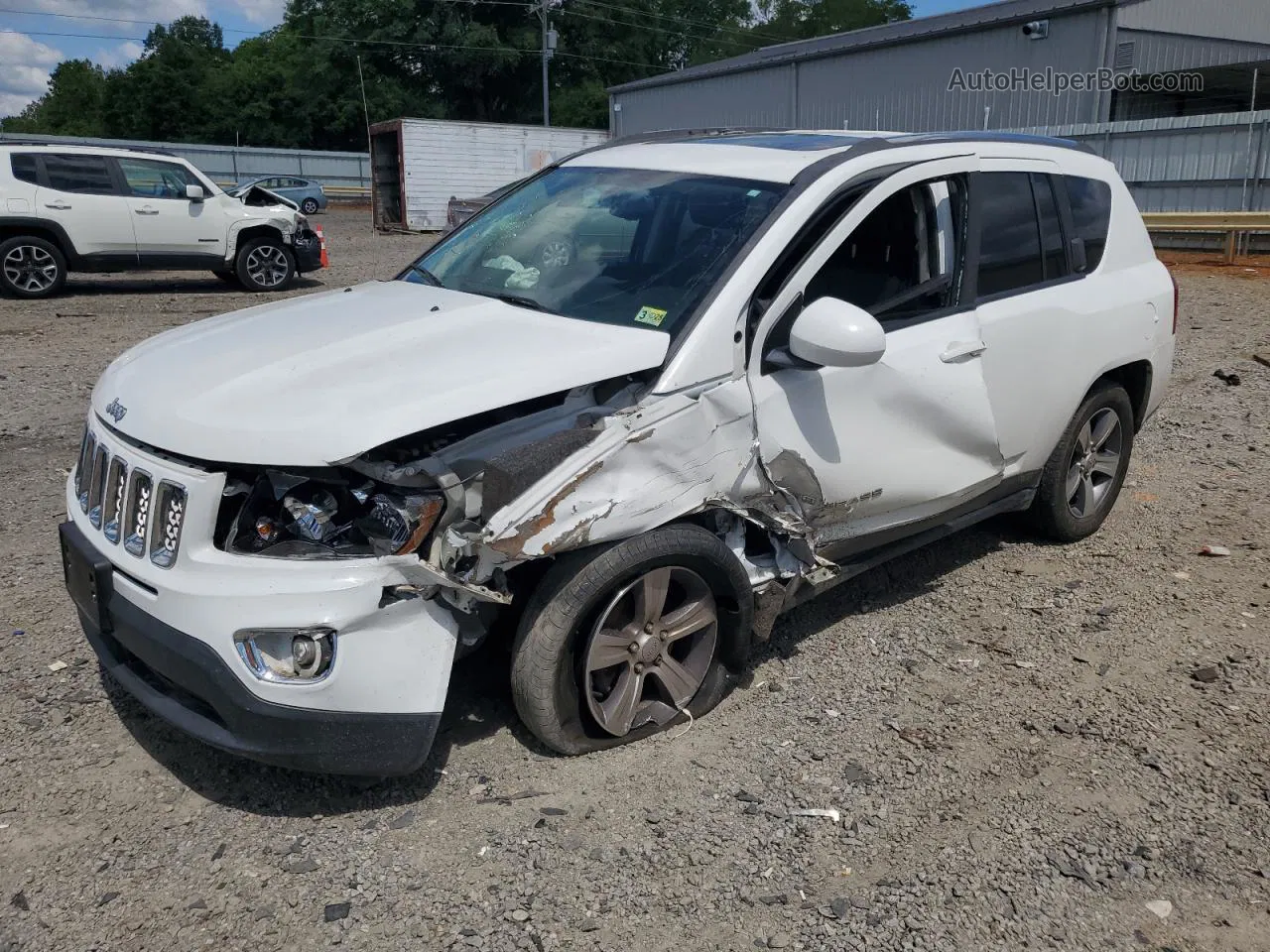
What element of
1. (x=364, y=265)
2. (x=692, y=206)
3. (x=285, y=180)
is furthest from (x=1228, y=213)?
(x=285, y=180)

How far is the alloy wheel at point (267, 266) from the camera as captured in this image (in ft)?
50.0

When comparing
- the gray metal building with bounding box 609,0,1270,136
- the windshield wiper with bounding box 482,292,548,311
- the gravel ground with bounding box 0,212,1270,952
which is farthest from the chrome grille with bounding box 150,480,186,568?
the gray metal building with bounding box 609,0,1270,136

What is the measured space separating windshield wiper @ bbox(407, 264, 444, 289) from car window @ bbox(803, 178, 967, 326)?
4.95 feet

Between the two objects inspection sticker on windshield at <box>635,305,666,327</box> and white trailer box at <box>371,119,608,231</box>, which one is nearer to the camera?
inspection sticker on windshield at <box>635,305,666,327</box>

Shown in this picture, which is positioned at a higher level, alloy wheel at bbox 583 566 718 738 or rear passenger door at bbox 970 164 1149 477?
rear passenger door at bbox 970 164 1149 477

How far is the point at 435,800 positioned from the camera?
3.25 meters

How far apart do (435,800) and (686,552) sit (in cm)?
105

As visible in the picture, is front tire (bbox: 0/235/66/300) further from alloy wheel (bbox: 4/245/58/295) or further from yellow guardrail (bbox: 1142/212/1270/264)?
yellow guardrail (bbox: 1142/212/1270/264)

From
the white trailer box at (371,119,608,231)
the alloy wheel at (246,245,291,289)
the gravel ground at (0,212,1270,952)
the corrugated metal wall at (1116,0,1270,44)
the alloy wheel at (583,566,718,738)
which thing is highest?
the corrugated metal wall at (1116,0,1270,44)

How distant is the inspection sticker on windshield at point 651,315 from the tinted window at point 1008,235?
1.54 meters

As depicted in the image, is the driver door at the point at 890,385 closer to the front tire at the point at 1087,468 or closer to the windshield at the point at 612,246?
the windshield at the point at 612,246

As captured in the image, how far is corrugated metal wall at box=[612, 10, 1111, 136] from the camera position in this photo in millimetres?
25578

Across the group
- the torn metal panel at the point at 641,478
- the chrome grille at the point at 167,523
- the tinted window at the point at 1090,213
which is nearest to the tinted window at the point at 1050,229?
the tinted window at the point at 1090,213

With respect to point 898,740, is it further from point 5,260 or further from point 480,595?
point 5,260
